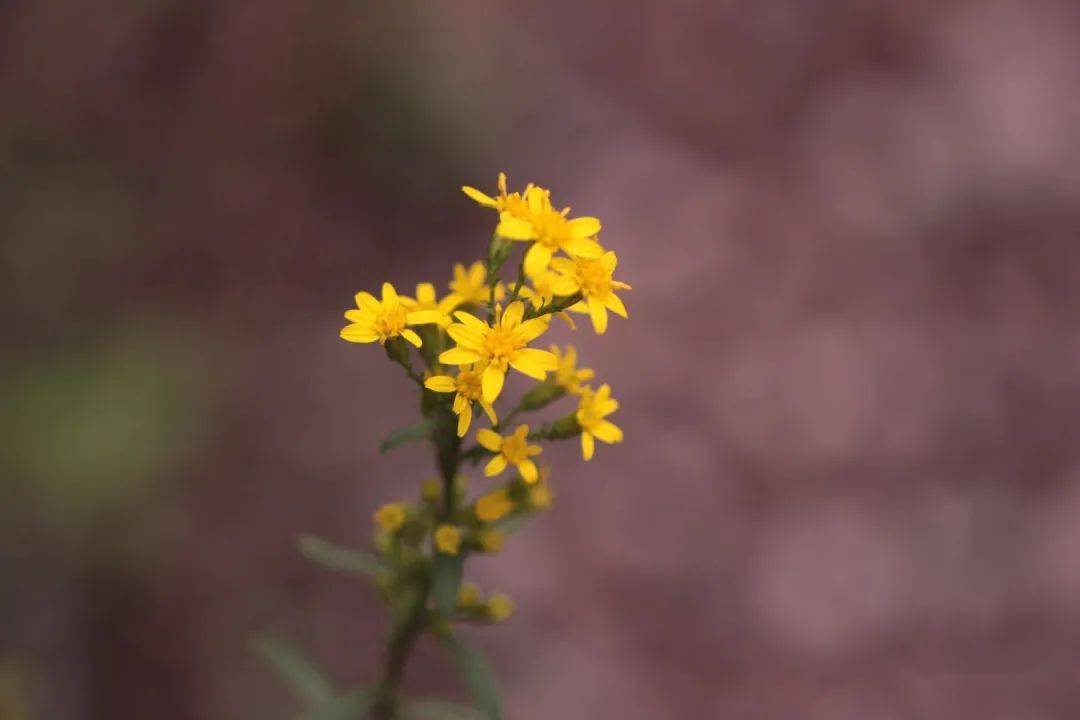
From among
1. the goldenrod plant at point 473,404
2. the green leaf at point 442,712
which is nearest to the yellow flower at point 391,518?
the goldenrod plant at point 473,404

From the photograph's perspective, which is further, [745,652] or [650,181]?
[650,181]

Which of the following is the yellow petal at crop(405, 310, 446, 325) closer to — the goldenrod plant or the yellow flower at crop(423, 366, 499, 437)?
the goldenrod plant

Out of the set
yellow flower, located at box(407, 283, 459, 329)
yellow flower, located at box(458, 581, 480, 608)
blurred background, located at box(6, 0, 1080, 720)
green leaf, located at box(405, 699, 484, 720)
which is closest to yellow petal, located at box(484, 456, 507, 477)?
yellow flower, located at box(407, 283, 459, 329)

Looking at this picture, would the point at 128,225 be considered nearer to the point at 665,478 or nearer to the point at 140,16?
the point at 140,16

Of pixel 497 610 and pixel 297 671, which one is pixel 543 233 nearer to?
pixel 497 610

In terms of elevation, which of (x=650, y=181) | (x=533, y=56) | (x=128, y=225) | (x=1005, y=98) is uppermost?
(x=1005, y=98)

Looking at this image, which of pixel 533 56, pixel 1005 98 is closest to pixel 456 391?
pixel 533 56

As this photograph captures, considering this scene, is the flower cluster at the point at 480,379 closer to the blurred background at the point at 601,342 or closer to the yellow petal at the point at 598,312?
the yellow petal at the point at 598,312
